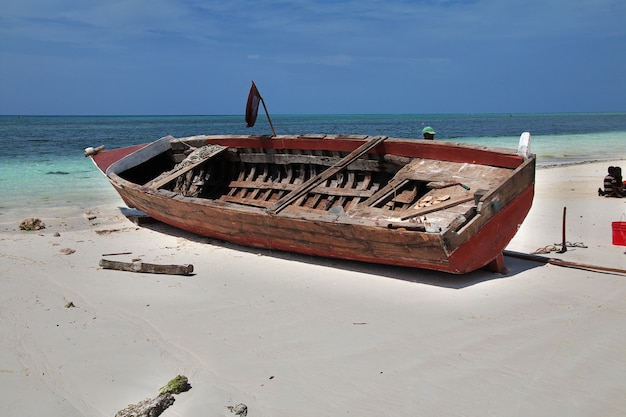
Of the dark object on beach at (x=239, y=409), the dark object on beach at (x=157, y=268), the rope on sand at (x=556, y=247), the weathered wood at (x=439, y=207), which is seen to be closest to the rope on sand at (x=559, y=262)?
the rope on sand at (x=556, y=247)

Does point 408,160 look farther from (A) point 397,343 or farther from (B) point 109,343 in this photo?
(B) point 109,343

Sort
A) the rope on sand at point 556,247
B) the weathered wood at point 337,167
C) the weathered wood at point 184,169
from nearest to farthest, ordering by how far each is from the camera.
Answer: the rope on sand at point 556,247 → the weathered wood at point 337,167 → the weathered wood at point 184,169

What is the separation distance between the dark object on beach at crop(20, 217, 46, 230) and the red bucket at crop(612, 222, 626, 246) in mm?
8013

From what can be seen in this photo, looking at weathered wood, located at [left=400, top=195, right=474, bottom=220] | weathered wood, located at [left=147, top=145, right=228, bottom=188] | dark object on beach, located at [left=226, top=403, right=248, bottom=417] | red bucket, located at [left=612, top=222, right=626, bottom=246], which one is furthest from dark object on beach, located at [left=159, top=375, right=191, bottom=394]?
weathered wood, located at [left=147, top=145, right=228, bottom=188]

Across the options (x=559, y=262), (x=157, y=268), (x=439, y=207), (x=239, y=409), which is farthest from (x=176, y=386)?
(x=559, y=262)

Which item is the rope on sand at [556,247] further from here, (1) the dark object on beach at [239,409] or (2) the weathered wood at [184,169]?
(2) the weathered wood at [184,169]

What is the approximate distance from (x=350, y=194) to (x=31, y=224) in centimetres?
511

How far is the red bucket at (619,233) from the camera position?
6.25 meters

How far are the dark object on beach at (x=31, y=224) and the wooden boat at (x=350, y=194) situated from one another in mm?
1309

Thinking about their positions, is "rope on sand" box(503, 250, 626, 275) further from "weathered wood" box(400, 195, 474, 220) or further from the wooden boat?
"weathered wood" box(400, 195, 474, 220)

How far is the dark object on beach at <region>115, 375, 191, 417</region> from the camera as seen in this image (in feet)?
10.7

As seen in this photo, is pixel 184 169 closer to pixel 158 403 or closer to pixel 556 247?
pixel 556 247

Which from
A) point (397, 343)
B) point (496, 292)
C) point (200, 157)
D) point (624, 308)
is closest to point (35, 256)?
point (200, 157)

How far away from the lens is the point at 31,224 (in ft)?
29.1
